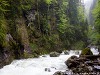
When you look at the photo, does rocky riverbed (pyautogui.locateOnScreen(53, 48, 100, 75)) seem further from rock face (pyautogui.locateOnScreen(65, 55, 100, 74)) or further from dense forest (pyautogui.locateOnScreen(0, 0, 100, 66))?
dense forest (pyautogui.locateOnScreen(0, 0, 100, 66))

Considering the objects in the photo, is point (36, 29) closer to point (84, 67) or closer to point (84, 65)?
point (84, 65)

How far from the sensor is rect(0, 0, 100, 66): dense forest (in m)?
21.0

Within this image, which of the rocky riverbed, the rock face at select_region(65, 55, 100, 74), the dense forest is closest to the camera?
the rocky riverbed

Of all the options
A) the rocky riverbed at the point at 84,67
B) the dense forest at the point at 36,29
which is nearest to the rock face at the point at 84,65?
the rocky riverbed at the point at 84,67

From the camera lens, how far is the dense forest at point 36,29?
68.8 feet

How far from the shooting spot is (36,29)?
29.9m

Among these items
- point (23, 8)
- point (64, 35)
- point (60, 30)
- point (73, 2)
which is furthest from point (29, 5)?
point (73, 2)

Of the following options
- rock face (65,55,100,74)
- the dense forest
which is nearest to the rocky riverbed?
rock face (65,55,100,74)

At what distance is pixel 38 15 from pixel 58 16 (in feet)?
30.4

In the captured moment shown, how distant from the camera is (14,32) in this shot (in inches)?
908

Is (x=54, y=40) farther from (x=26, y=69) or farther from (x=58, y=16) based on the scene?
(x=26, y=69)

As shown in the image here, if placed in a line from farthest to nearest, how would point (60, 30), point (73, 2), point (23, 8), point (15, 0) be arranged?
point (73, 2) → point (60, 30) → point (23, 8) → point (15, 0)

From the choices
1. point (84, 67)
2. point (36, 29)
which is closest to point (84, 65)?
point (84, 67)

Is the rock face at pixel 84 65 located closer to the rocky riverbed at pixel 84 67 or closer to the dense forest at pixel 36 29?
the rocky riverbed at pixel 84 67
